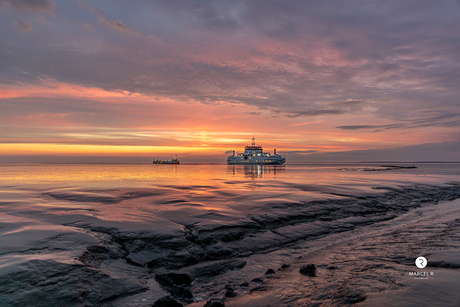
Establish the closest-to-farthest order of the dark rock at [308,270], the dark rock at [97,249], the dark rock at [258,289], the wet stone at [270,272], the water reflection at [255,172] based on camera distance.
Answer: the dark rock at [258,289] → the dark rock at [308,270] → the wet stone at [270,272] → the dark rock at [97,249] → the water reflection at [255,172]

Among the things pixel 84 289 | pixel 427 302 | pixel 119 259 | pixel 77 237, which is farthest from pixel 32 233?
pixel 427 302

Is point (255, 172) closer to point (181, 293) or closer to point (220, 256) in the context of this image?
point (220, 256)

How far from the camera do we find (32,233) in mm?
6422

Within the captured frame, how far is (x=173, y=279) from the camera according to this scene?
4.82m

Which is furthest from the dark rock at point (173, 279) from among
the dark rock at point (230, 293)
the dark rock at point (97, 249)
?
the dark rock at point (97, 249)

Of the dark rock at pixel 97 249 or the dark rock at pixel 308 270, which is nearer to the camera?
the dark rock at pixel 308 270

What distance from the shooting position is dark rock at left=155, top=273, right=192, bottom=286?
4.77m

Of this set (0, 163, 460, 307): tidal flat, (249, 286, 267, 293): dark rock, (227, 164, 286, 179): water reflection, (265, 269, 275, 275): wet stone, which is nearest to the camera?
(0, 163, 460, 307): tidal flat

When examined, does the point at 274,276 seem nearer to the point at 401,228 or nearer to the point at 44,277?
the point at 44,277

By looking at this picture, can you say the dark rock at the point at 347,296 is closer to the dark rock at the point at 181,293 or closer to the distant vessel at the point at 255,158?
the dark rock at the point at 181,293

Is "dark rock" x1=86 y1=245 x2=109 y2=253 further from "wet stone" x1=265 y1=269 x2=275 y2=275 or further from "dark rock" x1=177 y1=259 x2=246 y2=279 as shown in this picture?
"wet stone" x1=265 y1=269 x2=275 y2=275

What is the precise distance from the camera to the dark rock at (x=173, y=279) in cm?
477

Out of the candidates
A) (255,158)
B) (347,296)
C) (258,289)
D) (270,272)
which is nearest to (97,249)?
(258,289)

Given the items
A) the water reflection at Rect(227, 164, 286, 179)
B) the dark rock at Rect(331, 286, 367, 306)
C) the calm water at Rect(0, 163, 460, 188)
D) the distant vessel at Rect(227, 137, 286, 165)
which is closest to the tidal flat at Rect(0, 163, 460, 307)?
the dark rock at Rect(331, 286, 367, 306)
